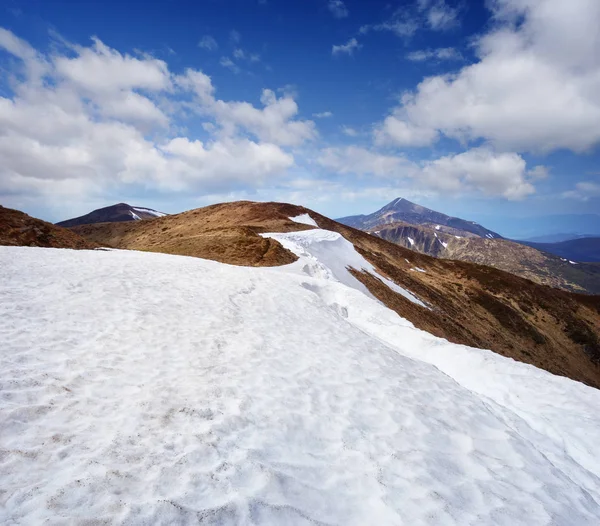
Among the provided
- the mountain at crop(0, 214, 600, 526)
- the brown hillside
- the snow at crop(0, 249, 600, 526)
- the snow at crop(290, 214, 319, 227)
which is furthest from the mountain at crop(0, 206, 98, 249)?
the snow at crop(290, 214, 319, 227)

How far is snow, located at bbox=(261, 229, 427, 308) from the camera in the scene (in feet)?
103

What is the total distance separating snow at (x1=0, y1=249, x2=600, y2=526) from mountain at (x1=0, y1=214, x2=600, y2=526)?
0.04 meters

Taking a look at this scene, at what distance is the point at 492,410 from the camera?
33.5 feet

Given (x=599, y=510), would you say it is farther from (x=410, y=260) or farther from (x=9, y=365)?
(x=410, y=260)

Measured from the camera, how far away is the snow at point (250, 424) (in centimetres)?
479

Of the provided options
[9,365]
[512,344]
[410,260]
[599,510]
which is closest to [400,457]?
[599,510]

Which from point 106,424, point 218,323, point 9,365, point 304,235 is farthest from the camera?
point 304,235

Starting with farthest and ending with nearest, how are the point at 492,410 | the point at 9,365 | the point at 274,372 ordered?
the point at 492,410 → the point at 274,372 → the point at 9,365

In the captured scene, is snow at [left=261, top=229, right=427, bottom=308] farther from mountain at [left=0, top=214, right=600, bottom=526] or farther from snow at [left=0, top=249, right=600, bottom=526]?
snow at [left=0, top=249, right=600, bottom=526]

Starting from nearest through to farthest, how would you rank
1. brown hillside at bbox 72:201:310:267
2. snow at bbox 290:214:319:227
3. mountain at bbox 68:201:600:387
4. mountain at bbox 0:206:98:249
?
mountain at bbox 0:206:98:249, brown hillside at bbox 72:201:310:267, mountain at bbox 68:201:600:387, snow at bbox 290:214:319:227

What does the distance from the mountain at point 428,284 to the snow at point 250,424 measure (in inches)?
704

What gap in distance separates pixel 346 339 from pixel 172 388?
7.81 meters

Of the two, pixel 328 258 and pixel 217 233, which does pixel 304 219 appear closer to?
pixel 328 258

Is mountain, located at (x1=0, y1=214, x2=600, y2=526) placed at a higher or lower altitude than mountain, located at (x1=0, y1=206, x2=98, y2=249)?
lower
